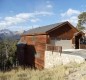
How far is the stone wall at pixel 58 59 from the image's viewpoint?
21.1 metres

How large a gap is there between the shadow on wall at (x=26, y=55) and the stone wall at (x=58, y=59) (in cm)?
700

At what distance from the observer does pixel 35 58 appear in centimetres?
3734

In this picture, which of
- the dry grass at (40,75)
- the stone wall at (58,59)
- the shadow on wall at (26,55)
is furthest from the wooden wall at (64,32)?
the dry grass at (40,75)

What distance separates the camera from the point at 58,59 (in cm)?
2636

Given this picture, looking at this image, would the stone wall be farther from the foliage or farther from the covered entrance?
the foliage

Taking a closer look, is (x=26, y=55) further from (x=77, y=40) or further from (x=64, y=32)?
(x=77, y=40)

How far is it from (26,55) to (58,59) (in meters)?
17.4

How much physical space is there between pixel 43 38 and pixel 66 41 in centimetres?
425

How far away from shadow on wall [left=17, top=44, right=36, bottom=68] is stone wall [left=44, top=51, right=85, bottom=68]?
276 inches

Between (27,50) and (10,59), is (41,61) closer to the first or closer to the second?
(27,50)

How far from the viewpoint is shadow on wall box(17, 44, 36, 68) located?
127 feet

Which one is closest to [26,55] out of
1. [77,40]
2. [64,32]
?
[64,32]

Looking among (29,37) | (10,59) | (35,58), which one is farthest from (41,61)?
(10,59)

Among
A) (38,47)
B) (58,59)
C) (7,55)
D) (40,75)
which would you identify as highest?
(38,47)
